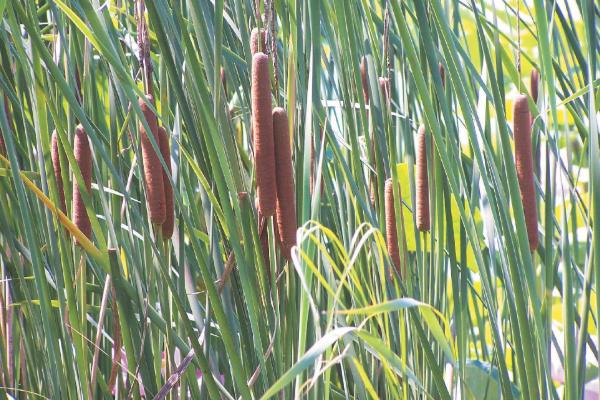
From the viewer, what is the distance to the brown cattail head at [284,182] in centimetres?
62

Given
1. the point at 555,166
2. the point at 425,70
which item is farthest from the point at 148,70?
the point at 555,166

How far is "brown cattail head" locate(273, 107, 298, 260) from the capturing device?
0.62 metres

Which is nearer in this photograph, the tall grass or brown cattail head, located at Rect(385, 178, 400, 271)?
the tall grass

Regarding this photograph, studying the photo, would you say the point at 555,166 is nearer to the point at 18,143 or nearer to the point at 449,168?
the point at 449,168

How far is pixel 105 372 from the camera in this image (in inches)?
42.7

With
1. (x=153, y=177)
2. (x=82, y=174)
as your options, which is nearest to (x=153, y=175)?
(x=153, y=177)

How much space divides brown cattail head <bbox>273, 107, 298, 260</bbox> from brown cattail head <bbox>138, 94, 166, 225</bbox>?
0.11m

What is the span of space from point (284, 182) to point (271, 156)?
29mm

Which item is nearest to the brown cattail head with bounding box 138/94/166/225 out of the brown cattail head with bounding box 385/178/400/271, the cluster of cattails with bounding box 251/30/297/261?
the cluster of cattails with bounding box 251/30/297/261

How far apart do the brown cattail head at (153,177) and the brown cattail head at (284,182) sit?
0.11m

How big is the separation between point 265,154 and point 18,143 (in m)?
0.50

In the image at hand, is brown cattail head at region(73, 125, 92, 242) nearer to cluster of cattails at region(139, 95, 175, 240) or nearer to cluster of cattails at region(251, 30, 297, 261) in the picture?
cluster of cattails at region(139, 95, 175, 240)

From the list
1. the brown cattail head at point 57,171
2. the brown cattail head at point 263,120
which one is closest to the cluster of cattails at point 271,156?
the brown cattail head at point 263,120

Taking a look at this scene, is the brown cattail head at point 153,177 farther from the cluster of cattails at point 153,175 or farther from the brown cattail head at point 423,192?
the brown cattail head at point 423,192
